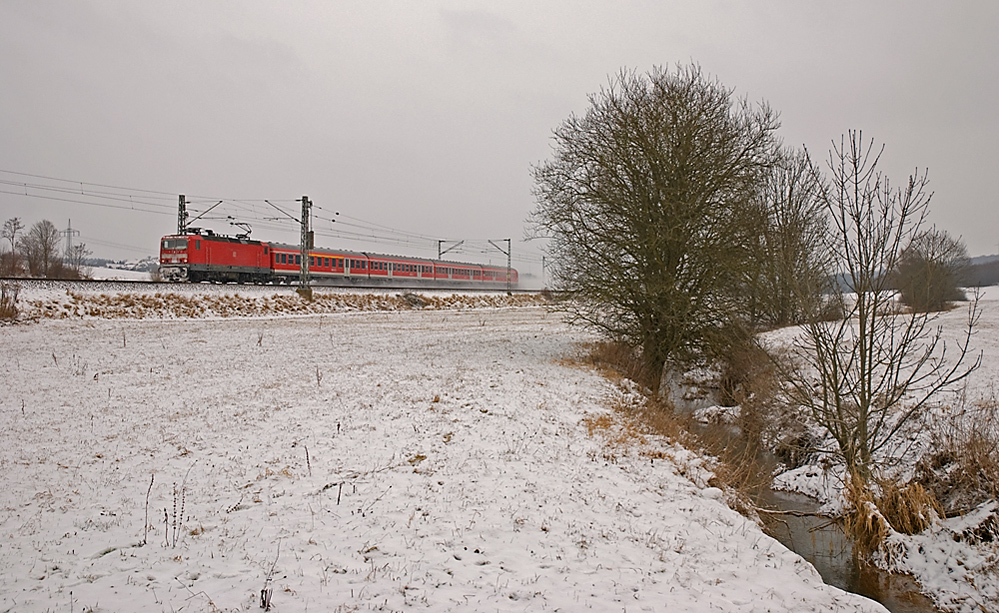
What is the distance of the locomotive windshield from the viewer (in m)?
29.7

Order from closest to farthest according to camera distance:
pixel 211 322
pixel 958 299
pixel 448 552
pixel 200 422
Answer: pixel 448 552 → pixel 200 422 → pixel 211 322 → pixel 958 299

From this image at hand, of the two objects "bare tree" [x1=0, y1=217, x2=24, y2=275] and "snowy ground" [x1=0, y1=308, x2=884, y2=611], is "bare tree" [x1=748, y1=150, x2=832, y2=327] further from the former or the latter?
"bare tree" [x1=0, y1=217, x2=24, y2=275]

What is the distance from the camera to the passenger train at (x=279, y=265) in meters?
30.0

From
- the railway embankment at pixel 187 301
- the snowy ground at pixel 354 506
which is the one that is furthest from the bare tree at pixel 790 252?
the railway embankment at pixel 187 301

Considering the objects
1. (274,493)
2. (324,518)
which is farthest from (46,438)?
(324,518)

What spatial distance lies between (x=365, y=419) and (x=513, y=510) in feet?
12.0

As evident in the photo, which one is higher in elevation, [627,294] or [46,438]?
[627,294]

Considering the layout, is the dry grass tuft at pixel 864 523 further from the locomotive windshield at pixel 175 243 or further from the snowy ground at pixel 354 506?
the locomotive windshield at pixel 175 243

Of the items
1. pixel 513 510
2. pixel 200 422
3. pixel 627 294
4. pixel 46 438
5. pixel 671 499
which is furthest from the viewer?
pixel 627 294

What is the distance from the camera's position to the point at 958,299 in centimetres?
4047

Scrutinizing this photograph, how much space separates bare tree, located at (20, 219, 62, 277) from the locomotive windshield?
10851mm

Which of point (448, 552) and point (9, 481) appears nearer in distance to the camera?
point (448, 552)

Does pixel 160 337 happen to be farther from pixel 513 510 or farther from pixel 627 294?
pixel 513 510

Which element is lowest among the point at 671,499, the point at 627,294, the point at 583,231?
the point at 671,499
